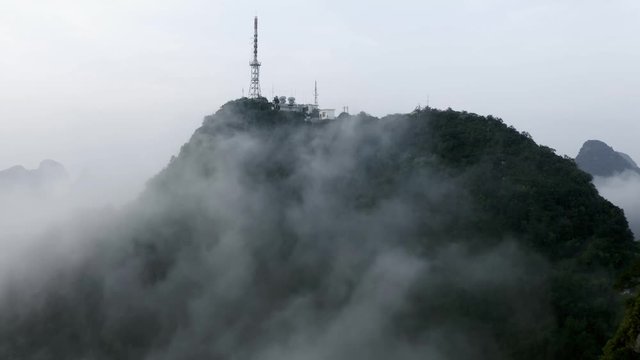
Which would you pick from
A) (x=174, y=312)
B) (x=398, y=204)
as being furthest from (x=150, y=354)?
(x=398, y=204)

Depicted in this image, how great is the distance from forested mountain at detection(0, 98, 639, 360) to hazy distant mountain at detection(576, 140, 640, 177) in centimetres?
5682

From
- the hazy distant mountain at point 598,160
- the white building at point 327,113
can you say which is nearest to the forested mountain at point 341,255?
the white building at point 327,113

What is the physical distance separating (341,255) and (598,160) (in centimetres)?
Answer: 6689

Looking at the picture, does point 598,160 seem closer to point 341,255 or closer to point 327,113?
point 327,113

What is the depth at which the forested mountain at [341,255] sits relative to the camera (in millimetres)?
27438

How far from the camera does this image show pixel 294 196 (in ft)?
150

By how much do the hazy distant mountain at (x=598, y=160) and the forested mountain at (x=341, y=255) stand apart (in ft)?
186

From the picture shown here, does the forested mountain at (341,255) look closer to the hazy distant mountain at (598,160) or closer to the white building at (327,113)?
the white building at (327,113)

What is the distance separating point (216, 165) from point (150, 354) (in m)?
15.0

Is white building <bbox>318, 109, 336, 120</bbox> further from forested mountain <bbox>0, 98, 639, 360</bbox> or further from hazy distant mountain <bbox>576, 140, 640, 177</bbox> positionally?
hazy distant mountain <bbox>576, 140, 640, 177</bbox>

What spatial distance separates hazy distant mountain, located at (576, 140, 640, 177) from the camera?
303 ft

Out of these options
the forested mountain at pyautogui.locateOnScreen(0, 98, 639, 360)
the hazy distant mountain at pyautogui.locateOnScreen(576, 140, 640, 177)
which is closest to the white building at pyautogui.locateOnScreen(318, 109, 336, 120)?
the forested mountain at pyautogui.locateOnScreen(0, 98, 639, 360)

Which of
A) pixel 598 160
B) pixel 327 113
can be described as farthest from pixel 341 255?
pixel 598 160

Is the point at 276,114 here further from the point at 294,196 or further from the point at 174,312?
the point at 174,312
